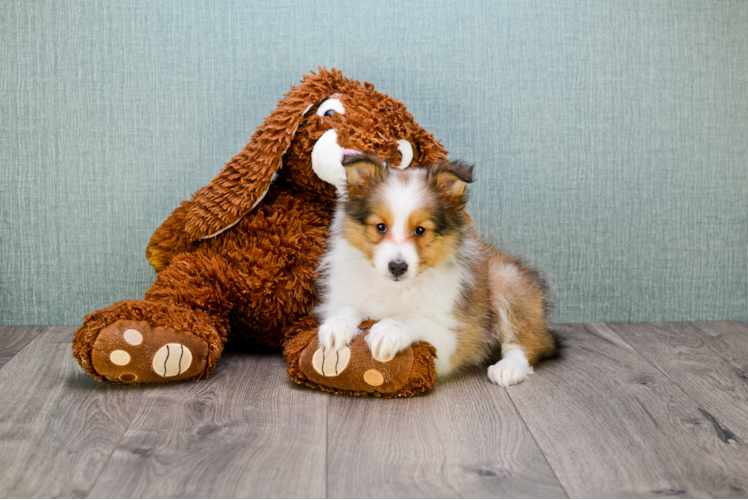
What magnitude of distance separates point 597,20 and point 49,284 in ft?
7.70

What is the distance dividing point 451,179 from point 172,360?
3.05 feet

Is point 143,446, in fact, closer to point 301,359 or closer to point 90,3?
point 301,359

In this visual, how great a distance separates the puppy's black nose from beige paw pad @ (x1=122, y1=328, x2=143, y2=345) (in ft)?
2.37

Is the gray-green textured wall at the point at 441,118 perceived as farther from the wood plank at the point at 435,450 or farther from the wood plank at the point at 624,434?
the wood plank at the point at 435,450

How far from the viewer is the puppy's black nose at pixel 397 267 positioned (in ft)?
5.67

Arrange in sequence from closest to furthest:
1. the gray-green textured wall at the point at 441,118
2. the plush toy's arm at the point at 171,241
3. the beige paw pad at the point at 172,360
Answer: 1. the beige paw pad at the point at 172,360
2. the plush toy's arm at the point at 171,241
3. the gray-green textured wall at the point at 441,118

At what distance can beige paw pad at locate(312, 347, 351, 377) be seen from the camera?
1.80m

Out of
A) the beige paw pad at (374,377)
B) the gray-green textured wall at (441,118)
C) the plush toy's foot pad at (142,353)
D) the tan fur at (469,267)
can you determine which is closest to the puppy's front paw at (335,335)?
the beige paw pad at (374,377)

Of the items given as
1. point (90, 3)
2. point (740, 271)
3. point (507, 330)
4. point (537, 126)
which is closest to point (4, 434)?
point (507, 330)

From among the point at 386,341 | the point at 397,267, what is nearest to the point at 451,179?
the point at 397,267

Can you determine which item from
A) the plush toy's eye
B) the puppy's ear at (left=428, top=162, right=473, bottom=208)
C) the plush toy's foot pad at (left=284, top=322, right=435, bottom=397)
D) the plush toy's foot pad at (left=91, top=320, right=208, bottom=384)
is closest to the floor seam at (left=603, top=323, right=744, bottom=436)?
the plush toy's foot pad at (left=284, top=322, right=435, bottom=397)

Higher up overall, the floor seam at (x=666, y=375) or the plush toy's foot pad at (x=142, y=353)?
the plush toy's foot pad at (x=142, y=353)

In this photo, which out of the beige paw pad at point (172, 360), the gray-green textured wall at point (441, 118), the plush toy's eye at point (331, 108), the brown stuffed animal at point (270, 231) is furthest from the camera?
the gray-green textured wall at point (441, 118)

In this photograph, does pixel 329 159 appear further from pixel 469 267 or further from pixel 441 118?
pixel 441 118
